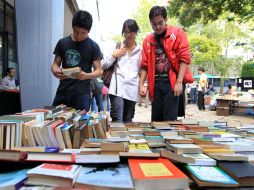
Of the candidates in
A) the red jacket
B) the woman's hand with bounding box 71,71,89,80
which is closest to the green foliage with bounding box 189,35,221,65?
the red jacket

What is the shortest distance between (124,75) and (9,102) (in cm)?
284

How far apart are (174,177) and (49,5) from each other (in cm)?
426

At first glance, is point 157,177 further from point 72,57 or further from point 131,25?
point 131,25

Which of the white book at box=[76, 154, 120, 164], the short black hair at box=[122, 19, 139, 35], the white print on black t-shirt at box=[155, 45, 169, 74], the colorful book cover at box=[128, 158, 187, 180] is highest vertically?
the short black hair at box=[122, 19, 139, 35]

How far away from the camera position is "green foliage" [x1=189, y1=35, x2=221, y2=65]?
26.1 metres

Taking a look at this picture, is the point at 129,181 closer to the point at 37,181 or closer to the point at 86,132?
the point at 37,181

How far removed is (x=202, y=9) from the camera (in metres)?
10.2

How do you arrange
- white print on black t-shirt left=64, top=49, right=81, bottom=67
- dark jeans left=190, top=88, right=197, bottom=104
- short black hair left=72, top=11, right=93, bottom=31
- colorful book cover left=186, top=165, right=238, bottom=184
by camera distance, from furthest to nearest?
1. dark jeans left=190, top=88, right=197, bottom=104
2. white print on black t-shirt left=64, top=49, right=81, bottom=67
3. short black hair left=72, top=11, right=93, bottom=31
4. colorful book cover left=186, top=165, right=238, bottom=184

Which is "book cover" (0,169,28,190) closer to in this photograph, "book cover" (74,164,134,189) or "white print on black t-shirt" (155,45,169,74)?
"book cover" (74,164,134,189)

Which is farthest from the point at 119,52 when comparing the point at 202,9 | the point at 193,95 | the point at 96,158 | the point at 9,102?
the point at 193,95

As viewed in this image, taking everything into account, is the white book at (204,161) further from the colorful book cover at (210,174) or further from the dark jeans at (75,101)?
the dark jeans at (75,101)

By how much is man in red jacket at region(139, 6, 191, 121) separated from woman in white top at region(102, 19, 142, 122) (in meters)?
0.25

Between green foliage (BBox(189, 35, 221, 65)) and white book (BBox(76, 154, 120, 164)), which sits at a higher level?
green foliage (BBox(189, 35, 221, 65))

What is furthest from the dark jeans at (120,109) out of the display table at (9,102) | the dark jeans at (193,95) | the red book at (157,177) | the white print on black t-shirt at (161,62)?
the dark jeans at (193,95)
